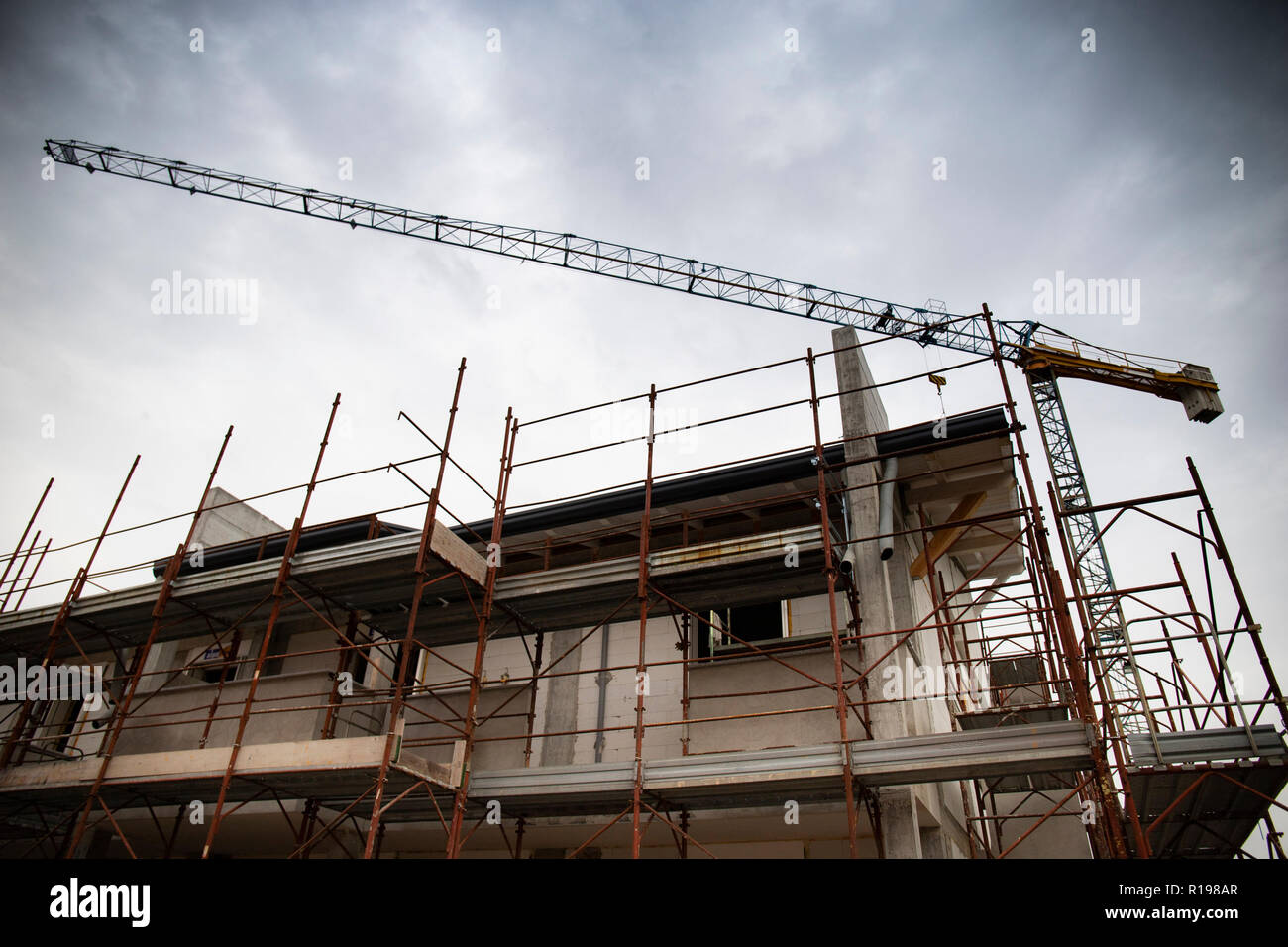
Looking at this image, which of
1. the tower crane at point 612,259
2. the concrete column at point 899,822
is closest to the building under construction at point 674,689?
the concrete column at point 899,822

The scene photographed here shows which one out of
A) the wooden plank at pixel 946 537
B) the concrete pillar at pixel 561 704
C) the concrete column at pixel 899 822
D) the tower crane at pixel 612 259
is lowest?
the concrete column at pixel 899 822

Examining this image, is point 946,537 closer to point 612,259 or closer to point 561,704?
point 561,704

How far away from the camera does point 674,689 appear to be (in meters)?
12.8

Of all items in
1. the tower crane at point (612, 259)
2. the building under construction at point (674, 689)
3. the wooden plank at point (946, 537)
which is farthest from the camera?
the tower crane at point (612, 259)

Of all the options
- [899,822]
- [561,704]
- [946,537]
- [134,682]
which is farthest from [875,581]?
[134,682]

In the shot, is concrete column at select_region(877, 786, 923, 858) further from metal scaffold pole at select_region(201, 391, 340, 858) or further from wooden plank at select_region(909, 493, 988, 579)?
metal scaffold pole at select_region(201, 391, 340, 858)

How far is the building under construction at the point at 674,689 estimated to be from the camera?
9.76 m

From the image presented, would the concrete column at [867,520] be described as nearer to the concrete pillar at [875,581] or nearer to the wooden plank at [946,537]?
the concrete pillar at [875,581]

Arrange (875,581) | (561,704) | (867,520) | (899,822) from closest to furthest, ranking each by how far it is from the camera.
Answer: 1. (899,822)
2. (875,581)
3. (867,520)
4. (561,704)

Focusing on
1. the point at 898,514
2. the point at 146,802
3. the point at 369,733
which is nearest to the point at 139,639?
the point at 146,802

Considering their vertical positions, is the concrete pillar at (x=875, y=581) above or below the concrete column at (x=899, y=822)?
above
